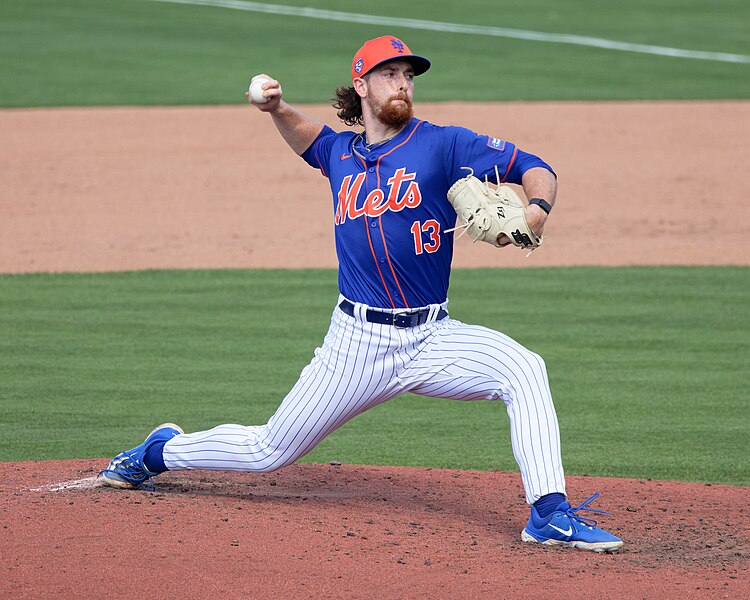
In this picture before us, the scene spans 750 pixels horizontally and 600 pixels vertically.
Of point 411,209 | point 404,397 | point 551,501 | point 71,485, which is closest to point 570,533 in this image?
point 551,501

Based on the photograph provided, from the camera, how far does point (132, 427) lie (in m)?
6.47

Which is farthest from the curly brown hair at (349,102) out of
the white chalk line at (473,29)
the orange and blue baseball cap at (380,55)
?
the white chalk line at (473,29)

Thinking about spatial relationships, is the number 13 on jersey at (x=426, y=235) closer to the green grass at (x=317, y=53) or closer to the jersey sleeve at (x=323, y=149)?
the jersey sleeve at (x=323, y=149)

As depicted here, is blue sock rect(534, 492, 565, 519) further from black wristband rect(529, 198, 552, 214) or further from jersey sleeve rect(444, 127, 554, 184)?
jersey sleeve rect(444, 127, 554, 184)

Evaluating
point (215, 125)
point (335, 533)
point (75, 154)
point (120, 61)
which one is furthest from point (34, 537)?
point (120, 61)

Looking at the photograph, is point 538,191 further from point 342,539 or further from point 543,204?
point 342,539

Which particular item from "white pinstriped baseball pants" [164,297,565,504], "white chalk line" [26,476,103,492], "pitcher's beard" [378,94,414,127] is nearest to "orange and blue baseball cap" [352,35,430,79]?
"pitcher's beard" [378,94,414,127]

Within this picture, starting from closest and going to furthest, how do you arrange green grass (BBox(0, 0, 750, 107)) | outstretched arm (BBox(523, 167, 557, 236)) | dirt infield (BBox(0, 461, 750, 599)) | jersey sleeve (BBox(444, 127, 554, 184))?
dirt infield (BBox(0, 461, 750, 599)) → outstretched arm (BBox(523, 167, 557, 236)) → jersey sleeve (BBox(444, 127, 554, 184)) → green grass (BBox(0, 0, 750, 107))

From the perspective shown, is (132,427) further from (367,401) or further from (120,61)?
(120,61)

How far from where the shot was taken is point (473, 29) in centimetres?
2408

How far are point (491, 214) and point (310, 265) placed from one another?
6.21 m

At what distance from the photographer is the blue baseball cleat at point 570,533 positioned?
4.52 metres

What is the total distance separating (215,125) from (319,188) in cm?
297

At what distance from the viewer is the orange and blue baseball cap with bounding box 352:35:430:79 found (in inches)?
189
